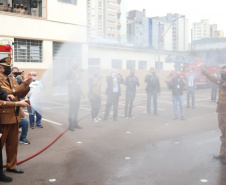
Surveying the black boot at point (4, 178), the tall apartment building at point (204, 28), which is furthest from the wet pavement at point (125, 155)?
the tall apartment building at point (204, 28)

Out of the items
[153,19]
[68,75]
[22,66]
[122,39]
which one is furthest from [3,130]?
[122,39]

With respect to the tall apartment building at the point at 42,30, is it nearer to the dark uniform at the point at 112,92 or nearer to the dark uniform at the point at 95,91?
the dark uniform at the point at 112,92

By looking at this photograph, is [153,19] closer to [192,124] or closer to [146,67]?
[192,124]

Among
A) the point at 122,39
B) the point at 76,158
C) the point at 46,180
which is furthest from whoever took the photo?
the point at 122,39

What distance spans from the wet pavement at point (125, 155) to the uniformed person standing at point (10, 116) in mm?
298

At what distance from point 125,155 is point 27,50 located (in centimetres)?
1327

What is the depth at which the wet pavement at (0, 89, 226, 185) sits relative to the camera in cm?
410

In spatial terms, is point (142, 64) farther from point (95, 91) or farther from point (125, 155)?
point (125, 155)

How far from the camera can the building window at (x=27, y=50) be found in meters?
16.0

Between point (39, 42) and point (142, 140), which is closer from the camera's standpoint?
point (142, 140)

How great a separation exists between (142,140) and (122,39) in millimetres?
13678

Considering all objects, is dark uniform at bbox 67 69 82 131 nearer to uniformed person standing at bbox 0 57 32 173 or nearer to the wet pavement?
the wet pavement

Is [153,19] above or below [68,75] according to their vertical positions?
above

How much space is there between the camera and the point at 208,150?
18.2 ft
